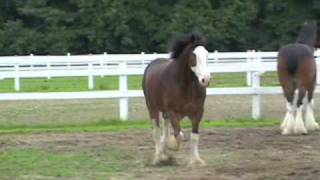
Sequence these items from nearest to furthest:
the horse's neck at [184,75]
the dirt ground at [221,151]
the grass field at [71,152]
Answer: the dirt ground at [221,151]
the grass field at [71,152]
the horse's neck at [184,75]

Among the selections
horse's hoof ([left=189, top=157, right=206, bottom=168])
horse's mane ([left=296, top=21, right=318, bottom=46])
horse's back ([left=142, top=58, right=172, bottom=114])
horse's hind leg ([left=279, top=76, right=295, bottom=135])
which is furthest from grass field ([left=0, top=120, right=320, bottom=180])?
horse's mane ([left=296, top=21, right=318, bottom=46])

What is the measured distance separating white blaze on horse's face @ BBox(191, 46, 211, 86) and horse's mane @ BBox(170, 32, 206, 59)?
11 cm

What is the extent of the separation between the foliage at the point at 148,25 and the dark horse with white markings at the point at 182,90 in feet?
121

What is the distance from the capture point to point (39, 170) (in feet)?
35.5

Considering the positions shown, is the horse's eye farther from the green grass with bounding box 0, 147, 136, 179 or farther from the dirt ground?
the green grass with bounding box 0, 147, 136, 179

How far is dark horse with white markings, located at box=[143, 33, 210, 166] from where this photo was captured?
36.2 feet

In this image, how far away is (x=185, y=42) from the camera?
448 inches

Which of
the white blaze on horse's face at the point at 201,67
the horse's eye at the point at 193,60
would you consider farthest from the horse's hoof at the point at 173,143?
the horse's eye at the point at 193,60

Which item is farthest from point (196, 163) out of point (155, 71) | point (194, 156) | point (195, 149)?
point (155, 71)

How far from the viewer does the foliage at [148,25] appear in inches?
1964

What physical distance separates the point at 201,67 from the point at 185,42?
696 millimetres

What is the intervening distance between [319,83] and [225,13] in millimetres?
29989

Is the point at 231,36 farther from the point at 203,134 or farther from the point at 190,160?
the point at 190,160

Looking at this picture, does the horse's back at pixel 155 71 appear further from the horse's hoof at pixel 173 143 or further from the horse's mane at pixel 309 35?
the horse's mane at pixel 309 35
